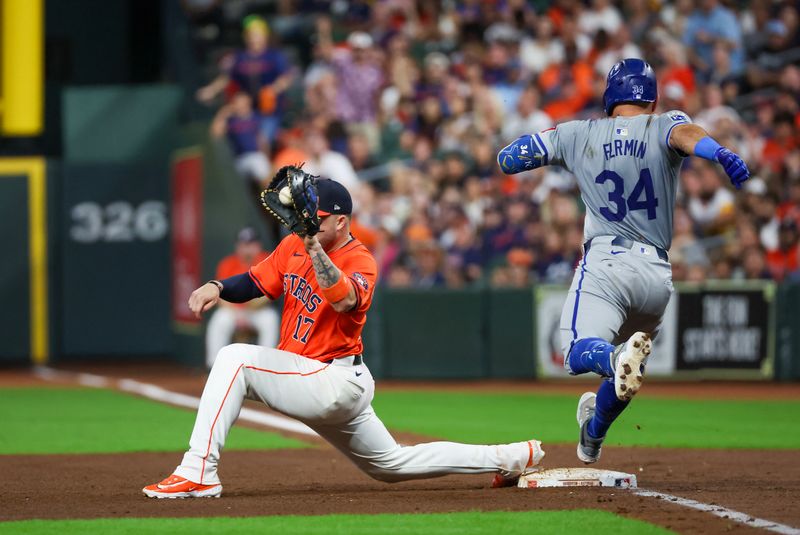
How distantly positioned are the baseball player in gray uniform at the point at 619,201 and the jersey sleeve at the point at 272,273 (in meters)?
1.22

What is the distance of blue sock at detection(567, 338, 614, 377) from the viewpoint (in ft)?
20.6

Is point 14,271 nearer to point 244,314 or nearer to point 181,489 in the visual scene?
point 244,314

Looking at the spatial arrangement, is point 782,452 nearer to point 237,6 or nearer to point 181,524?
point 181,524

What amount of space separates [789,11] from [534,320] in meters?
6.14

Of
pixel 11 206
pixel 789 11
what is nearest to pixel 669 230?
pixel 789 11

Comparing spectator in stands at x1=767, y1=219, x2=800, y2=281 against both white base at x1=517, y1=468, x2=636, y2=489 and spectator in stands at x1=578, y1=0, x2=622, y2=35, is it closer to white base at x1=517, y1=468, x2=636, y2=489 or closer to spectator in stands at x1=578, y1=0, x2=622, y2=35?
spectator in stands at x1=578, y1=0, x2=622, y2=35

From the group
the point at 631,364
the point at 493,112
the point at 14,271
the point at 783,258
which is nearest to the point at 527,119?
the point at 493,112

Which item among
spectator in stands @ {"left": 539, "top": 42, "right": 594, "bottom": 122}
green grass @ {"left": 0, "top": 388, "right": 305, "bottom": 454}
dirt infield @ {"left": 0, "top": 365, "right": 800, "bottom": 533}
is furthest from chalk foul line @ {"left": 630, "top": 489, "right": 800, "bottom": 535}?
spectator in stands @ {"left": 539, "top": 42, "right": 594, "bottom": 122}

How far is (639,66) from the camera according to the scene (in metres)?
6.93

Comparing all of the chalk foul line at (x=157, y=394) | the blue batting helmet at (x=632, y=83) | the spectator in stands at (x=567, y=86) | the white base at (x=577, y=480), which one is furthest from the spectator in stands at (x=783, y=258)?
the white base at (x=577, y=480)

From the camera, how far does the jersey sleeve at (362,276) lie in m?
6.22

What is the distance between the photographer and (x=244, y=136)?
1659 cm

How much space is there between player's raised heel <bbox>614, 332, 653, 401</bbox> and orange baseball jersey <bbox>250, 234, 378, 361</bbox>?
1202 mm

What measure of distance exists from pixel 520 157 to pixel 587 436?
60.1 inches
